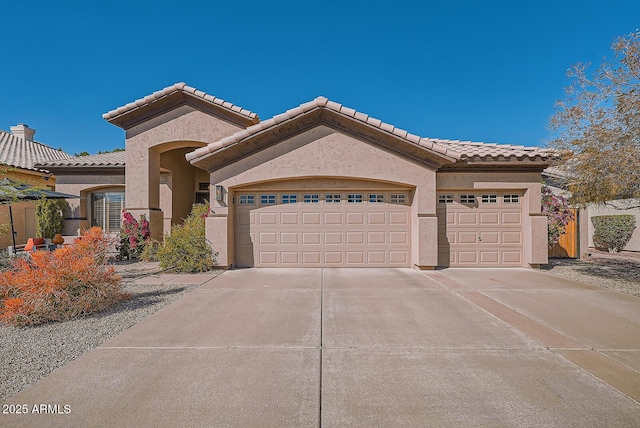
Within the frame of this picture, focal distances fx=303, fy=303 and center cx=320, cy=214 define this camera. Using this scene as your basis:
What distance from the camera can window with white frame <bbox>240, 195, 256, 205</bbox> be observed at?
33.1 feet

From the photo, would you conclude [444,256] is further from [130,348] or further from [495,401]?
[130,348]

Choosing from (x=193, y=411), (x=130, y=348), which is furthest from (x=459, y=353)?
(x=130, y=348)

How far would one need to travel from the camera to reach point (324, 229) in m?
9.99

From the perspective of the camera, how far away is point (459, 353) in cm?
404

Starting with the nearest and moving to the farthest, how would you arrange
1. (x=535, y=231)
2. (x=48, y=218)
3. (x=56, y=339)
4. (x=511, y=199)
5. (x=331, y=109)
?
(x=56, y=339)
(x=331, y=109)
(x=535, y=231)
(x=511, y=199)
(x=48, y=218)

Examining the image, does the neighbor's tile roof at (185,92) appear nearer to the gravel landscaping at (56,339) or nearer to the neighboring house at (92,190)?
the neighboring house at (92,190)

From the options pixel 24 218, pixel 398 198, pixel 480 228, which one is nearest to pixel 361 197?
pixel 398 198

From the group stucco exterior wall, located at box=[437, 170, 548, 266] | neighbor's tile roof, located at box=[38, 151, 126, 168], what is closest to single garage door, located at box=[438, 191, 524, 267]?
stucco exterior wall, located at box=[437, 170, 548, 266]

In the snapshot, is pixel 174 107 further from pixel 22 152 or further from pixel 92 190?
pixel 22 152

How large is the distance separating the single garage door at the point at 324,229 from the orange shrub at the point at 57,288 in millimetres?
4487

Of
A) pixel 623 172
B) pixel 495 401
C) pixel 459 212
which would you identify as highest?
pixel 623 172

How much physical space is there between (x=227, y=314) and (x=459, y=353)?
12.7 ft

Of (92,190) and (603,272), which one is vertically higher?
(92,190)

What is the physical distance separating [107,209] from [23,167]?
544 centimetres
